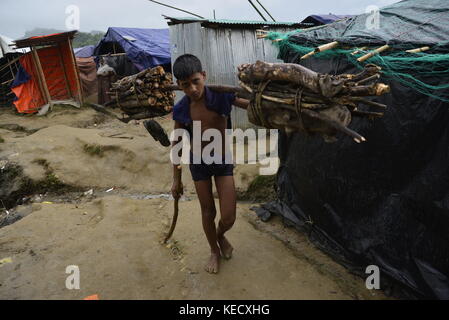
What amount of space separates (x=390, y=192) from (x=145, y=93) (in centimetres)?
238

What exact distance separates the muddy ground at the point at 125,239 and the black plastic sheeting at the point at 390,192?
12.3 inches

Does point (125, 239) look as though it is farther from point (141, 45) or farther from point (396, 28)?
point (141, 45)

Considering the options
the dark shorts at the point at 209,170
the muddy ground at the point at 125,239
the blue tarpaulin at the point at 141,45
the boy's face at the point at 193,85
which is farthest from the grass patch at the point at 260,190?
the blue tarpaulin at the point at 141,45

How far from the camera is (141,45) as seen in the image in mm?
11656

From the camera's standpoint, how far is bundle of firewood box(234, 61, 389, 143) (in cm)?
172

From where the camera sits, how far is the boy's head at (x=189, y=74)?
7.66ft

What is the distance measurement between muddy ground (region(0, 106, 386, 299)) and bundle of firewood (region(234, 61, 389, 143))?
167cm

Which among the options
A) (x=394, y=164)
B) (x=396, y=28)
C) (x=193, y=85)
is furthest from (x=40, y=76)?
(x=394, y=164)

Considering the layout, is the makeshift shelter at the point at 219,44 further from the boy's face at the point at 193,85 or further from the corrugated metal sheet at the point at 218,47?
the boy's face at the point at 193,85

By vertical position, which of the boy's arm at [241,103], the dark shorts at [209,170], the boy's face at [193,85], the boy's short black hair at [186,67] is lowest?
the dark shorts at [209,170]

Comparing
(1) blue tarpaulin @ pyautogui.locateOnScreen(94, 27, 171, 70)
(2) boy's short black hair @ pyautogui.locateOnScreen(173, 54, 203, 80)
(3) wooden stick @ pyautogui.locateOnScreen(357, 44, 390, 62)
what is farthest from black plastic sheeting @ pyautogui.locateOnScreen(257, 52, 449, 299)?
(1) blue tarpaulin @ pyautogui.locateOnScreen(94, 27, 171, 70)

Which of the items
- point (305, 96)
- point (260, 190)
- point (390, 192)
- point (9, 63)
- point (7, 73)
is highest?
point (9, 63)

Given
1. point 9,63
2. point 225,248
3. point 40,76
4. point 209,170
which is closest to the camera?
point 209,170
